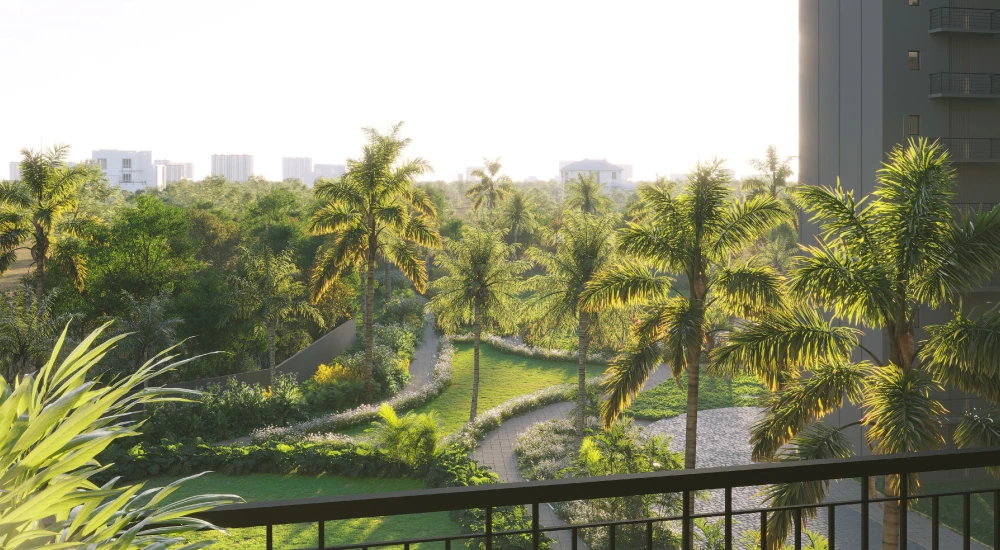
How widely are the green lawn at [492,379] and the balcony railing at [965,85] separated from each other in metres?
12.5

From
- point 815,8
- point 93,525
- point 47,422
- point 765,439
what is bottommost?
point 765,439

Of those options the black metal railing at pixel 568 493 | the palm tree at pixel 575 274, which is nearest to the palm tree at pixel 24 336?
the palm tree at pixel 575 274

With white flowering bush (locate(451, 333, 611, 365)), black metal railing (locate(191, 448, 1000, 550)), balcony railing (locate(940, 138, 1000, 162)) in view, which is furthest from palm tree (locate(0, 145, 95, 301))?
black metal railing (locate(191, 448, 1000, 550))

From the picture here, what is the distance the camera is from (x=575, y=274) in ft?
53.9

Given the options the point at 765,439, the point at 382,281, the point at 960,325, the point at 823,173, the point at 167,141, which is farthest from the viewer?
the point at 167,141

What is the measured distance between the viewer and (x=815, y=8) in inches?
650

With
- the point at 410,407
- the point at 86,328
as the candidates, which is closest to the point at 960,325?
the point at 410,407

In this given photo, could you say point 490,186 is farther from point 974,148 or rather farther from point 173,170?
point 173,170

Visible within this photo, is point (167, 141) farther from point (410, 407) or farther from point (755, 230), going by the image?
point (755, 230)

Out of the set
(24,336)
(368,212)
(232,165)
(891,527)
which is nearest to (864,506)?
(891,527)

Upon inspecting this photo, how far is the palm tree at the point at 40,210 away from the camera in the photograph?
20.1m

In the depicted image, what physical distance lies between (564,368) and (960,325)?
60.9ft

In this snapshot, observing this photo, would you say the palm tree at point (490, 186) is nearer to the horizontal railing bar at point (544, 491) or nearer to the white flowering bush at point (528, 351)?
the white flowering bush at point (528, 351)

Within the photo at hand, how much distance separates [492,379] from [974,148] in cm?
1390
